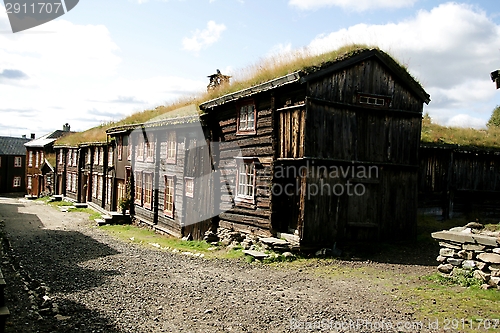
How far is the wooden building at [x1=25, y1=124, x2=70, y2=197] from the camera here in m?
43.8

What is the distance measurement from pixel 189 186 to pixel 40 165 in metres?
36.1

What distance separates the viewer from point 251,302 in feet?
27.7

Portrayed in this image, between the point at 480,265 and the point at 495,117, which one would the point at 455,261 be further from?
the point at 495,117

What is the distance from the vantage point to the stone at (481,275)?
865cm

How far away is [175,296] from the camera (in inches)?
354

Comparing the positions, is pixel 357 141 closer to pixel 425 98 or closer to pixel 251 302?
pixel 425 98

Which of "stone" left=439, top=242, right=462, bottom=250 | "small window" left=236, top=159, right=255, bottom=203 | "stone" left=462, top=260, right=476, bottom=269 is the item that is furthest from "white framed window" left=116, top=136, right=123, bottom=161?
"stone" left=462, top=260, right=476, bottom=269

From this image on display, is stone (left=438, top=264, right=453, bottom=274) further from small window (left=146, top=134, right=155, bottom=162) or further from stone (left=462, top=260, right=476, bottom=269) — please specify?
small window (left=146, top=134, right=155, bottom=162)

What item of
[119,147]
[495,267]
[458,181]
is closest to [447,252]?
[495,267]

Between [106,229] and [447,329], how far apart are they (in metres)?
17.6

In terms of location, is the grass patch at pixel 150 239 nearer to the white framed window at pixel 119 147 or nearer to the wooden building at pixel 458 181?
the white framed window at pixel 119 147

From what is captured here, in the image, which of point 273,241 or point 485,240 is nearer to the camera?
point 485,240

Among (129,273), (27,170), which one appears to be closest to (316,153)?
(129,273)

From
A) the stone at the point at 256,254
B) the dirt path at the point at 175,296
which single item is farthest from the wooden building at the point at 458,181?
the dirt path at the point at 175,296
